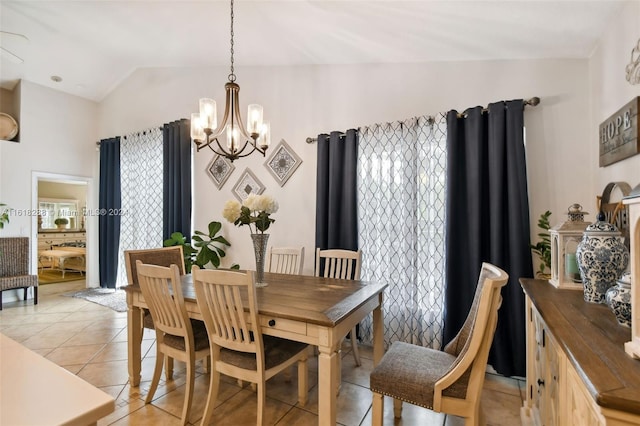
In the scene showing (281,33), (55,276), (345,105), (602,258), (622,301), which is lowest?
(55,276)

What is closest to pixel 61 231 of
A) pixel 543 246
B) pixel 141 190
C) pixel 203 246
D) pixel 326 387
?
pixel 141 190

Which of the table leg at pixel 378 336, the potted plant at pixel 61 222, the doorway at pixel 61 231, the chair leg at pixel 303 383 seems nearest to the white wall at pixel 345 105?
the table leg at pixel 378 336

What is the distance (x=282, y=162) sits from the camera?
11.8 feet

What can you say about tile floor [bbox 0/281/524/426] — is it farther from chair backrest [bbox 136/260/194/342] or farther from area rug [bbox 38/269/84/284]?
area rug [bbox 38/269/84/284]

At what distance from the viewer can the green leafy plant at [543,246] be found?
88.8 inches

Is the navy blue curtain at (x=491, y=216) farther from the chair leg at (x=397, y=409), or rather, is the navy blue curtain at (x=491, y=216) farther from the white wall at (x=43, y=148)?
the white wall at (x=43, y=148)

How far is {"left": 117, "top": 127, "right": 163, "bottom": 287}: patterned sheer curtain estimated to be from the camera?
14.9 ft

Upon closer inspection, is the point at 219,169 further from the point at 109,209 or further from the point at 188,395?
the point at 188,395

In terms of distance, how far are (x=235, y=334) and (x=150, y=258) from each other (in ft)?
4.36

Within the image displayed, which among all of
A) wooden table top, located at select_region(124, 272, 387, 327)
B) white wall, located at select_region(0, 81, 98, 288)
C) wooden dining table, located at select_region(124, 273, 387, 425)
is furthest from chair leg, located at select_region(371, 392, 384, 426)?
white wall, located at select_region(0, 81, 98, 288)

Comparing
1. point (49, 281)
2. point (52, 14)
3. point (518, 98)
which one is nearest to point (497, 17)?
point (518, 98)

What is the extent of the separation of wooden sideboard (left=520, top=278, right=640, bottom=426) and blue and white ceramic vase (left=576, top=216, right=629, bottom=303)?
0.26 ft

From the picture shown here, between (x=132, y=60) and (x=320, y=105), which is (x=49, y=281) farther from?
(x=320, y=105)

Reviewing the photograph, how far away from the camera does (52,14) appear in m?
3.46
